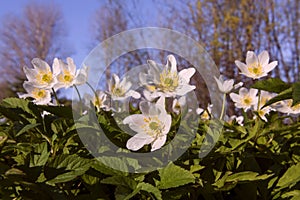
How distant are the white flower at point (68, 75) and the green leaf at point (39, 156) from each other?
0.23 m

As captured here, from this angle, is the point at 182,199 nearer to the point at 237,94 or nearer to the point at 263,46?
the point at 237,94

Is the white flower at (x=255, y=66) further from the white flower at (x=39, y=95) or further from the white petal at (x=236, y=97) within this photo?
the white flower at (x=39, y=95)

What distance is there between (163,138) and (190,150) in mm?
74

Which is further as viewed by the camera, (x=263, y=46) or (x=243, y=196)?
(x=263, y=46)

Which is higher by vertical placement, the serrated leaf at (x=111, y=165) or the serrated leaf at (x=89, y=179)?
the serrated leaf at (x=111, y=165)

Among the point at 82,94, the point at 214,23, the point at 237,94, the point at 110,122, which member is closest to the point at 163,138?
the point at 110,122

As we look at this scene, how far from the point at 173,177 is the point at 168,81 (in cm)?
23

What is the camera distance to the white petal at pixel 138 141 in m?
0.70

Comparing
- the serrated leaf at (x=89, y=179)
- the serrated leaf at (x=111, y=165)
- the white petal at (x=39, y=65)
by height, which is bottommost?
the serrated leaf at (x=89, y=179)

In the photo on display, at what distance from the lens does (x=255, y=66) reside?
1017 mm

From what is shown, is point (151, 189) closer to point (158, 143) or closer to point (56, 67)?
point (158, 143)

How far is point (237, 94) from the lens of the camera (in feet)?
3.96

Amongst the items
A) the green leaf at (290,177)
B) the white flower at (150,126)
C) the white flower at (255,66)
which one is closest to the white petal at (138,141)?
the white flower at (150,126)

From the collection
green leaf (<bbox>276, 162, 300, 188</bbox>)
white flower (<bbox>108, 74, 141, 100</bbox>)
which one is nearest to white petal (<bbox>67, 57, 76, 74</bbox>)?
white flower (<bbox>108, 74, 141, 100</bbox>)
